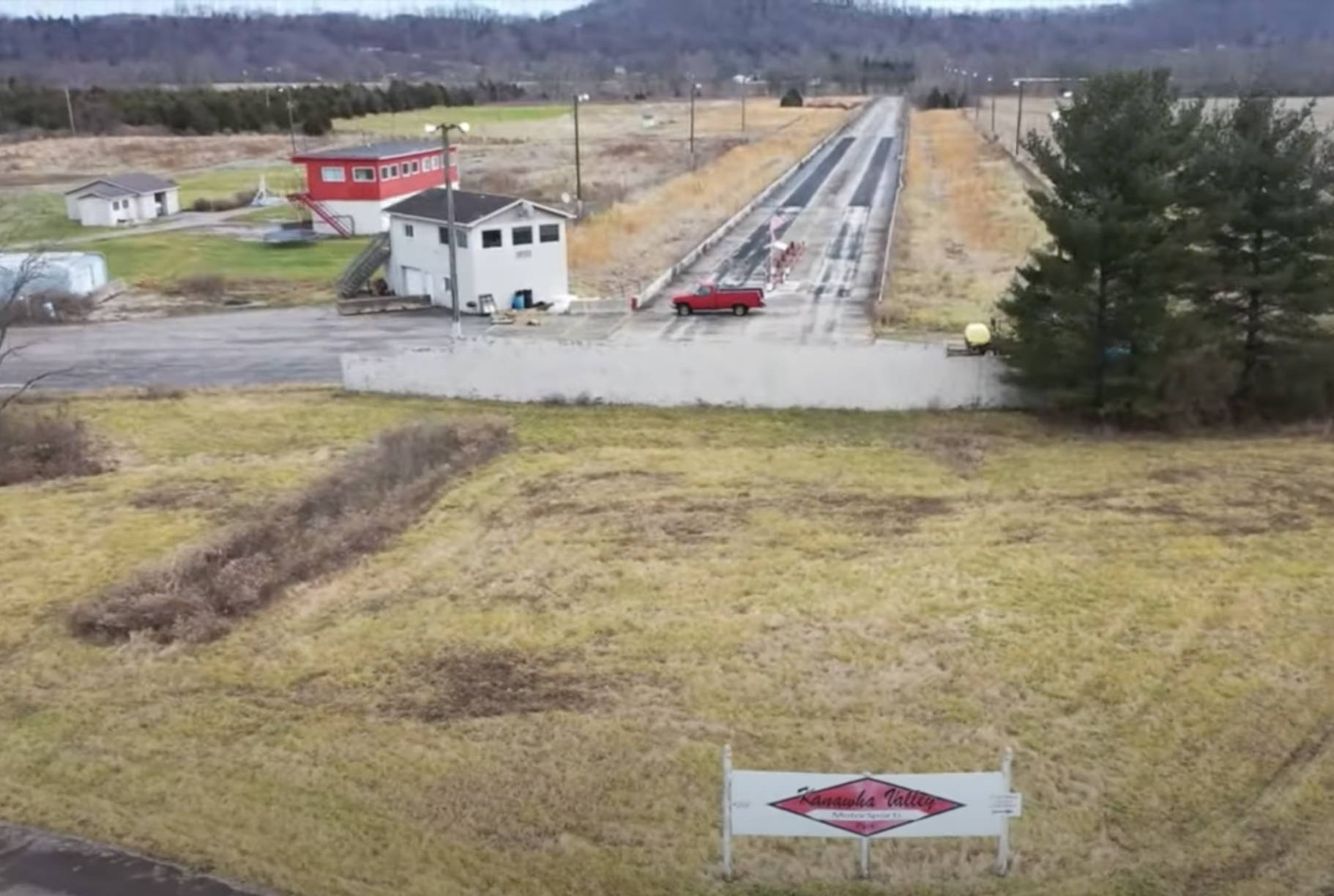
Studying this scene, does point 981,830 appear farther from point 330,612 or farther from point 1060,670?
point 330,612

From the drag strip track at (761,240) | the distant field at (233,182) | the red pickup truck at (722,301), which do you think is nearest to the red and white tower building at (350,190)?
the drag strip track at (761,240)

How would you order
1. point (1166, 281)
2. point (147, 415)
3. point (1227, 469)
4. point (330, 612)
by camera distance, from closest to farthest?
point (330, 612), point (1227, 469), point (1166, 281), point (147, 415)

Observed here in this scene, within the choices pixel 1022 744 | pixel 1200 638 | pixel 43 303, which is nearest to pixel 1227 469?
pixel 1200 638

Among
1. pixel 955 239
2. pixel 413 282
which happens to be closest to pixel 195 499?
pixel 413 282

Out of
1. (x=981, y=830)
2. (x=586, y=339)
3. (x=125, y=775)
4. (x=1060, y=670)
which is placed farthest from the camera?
(x=586, y=339)

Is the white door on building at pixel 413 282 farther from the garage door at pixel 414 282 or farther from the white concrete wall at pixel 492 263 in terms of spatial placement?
the white concrete wall at pixel 492 263
